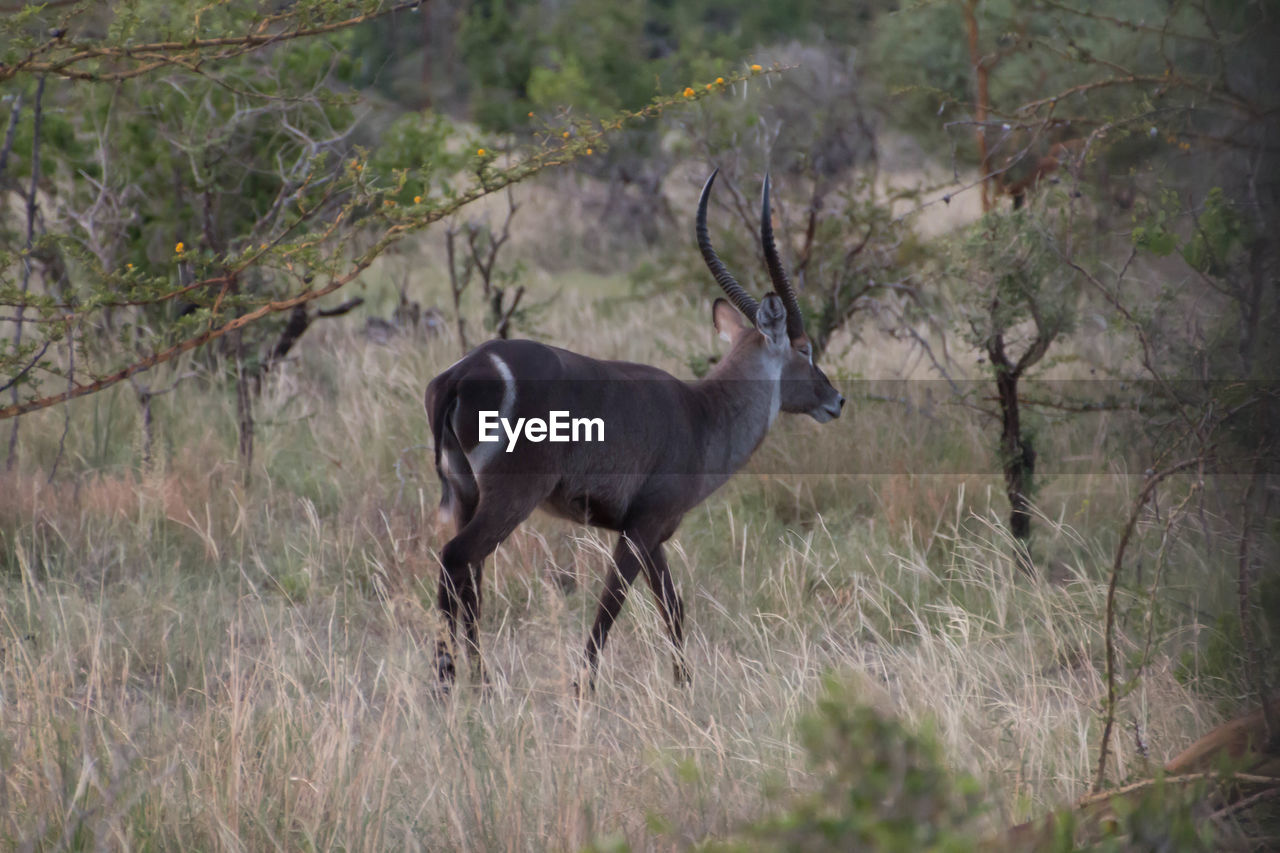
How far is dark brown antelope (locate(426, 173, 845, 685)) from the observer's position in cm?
428

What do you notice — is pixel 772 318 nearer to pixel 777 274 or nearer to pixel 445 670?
pixel 777 274

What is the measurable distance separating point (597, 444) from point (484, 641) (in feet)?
3.22

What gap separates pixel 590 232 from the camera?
17375mm

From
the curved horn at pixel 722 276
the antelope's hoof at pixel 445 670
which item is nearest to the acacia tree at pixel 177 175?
Result: the curved horn at pixel 722 276

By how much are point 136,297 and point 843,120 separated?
11.4 m

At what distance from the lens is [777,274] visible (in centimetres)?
499

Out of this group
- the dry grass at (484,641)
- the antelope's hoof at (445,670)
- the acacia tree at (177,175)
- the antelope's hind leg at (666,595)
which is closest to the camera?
the dry grass at (484,641)

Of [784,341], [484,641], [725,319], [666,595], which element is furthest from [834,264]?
[484,641]

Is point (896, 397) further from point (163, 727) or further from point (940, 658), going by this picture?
point (163, 727)

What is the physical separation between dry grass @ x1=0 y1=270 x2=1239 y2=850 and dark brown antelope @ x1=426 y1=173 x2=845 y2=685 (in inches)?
8.3

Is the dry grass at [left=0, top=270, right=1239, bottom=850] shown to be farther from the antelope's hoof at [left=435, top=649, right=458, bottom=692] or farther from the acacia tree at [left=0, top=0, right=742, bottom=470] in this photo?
the acacia tree at [left=0, top=0, right=742, bottom=470]

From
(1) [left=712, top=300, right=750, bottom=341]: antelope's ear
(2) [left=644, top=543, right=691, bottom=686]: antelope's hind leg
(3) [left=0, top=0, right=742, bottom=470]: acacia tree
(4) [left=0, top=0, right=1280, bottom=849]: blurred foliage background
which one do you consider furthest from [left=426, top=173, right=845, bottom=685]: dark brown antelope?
(3) [left=0, top=0, right=742, bottom=470]: acacia tree

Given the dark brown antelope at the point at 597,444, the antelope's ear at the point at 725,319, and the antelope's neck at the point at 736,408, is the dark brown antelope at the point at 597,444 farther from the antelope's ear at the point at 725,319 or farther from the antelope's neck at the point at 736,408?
the antelope's ear at the point at 725,319

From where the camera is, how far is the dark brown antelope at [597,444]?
4.28m
